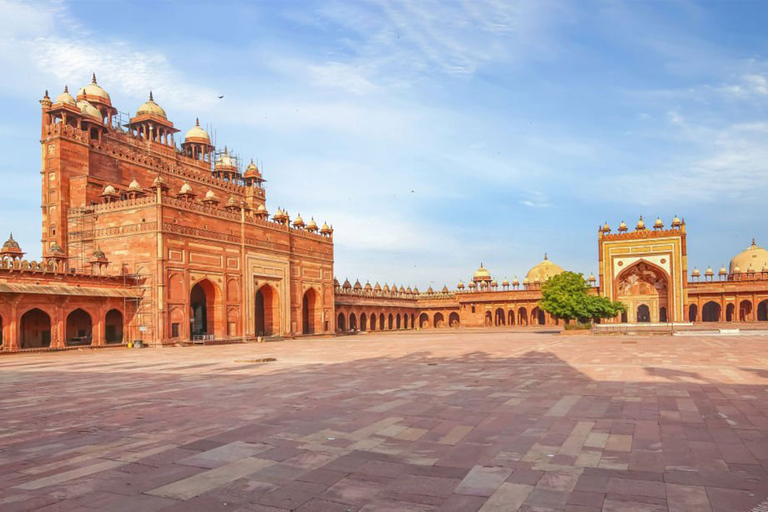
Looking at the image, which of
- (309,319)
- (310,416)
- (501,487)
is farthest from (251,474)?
(309,319)

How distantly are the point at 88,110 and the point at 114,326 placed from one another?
52.6ft

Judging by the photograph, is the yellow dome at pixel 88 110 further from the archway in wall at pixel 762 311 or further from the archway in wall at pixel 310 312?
the archway in wall at pixel 762 311

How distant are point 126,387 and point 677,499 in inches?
435

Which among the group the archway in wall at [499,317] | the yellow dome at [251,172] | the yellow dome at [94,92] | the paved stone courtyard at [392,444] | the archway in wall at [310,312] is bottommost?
the archway in wall at [499,317]

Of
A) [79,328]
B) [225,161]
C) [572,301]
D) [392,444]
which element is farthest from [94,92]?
[392,444]

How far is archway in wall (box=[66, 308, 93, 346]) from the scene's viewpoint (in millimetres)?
32594

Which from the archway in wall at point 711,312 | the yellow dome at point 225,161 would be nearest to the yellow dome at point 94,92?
the yellow dome at point 225,161

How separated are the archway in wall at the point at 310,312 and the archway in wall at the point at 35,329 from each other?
21.8m

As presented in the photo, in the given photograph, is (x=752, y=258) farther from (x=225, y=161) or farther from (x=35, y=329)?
(x=35, y=329)

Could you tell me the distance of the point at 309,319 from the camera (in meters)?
50.9

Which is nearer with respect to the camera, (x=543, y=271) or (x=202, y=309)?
(x=202, y=309)

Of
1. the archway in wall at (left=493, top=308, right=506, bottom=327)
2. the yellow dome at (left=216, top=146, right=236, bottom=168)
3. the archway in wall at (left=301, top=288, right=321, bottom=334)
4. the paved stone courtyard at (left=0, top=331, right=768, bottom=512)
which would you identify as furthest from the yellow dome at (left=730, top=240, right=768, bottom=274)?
the paved stone courtyard at (left=0, top=331, right=768, bottom=512)

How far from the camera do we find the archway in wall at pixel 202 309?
39.0 metres

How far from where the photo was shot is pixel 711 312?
6259 cm
